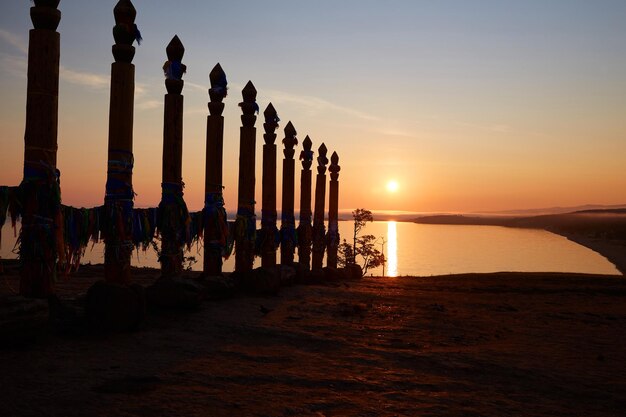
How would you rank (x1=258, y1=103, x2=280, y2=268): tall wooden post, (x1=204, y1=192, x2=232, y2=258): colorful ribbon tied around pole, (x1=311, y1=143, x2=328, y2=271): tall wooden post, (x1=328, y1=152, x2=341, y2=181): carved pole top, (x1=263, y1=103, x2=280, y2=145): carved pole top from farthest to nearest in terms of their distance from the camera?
1. (x1=328, y1=152, x2=341, y2=181): carved pole top
2. (x1=311, y1=143, x2=328, y2=271): tall wooden post
3. (x1=263, y1=103, x2=280, y2=145): carved pole top
4. (x1=258, y1=103, x2=280, y2=268): tall wooden post
5. (x1=204, y1=192, x2=232, y2=258): colorful ribbon tied around pole

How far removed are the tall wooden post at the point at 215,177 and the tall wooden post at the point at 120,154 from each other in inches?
104

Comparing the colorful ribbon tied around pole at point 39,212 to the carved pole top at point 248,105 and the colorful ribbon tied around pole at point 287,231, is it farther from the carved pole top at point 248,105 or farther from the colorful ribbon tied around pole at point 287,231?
the colorful ribbon tied around pole at point 287,231

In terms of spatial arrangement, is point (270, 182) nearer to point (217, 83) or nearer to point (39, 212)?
point (217, 83)

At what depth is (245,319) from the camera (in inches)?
318

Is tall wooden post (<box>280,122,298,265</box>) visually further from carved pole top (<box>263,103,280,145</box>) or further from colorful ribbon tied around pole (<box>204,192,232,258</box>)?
colorful ribbon tied around pole (<box>204,192,232,258</box>)

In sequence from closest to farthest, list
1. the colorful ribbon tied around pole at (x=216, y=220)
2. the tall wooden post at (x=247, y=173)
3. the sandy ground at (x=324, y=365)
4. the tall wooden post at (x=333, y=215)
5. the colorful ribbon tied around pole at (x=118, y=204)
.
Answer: the sandy ground at (x=324, y=365) < the colorful ribbon tied around pole at (x=118, y=204) < the colorful ribbon tied around pole at (x=216, y=220) < the tall wooden post at (x=247, y=173) < the tall wooden post at (x=333, y=215)

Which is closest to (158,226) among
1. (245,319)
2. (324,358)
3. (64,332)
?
(245,319)

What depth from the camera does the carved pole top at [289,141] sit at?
14.2 m

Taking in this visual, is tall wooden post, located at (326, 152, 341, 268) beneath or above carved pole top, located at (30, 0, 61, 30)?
beneath

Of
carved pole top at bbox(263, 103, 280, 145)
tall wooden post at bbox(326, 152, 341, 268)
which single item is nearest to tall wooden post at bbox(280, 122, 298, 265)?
carved pole top at bbox(263, 103, 280, 145)

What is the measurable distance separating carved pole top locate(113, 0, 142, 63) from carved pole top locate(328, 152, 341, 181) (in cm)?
1133

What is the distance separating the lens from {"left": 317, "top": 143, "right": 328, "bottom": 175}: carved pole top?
17.3 meters

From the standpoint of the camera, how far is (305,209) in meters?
15.7

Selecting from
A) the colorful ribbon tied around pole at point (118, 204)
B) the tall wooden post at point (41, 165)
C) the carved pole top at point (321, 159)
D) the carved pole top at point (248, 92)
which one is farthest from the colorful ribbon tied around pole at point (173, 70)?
the carved pole top at point (321, 159)
